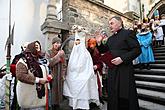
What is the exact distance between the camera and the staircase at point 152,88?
338cm

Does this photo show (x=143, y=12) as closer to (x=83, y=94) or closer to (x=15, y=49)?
(x=15, y=49)

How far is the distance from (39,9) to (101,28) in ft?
8.45

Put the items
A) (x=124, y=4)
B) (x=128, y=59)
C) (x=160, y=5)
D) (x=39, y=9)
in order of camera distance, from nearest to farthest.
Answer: (x=128, y=59), (x=39, y=9), (x=124, y=4), (x=160, y=5)

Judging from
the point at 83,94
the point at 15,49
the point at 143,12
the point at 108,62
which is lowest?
the point at 83,94

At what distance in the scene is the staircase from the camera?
3379mm

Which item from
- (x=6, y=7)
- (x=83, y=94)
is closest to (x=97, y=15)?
(x=6, y=7)

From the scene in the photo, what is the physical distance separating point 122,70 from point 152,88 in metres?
1.77

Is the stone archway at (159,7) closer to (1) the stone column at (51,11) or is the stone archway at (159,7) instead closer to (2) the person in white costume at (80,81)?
(1) the stone column at (51,11)

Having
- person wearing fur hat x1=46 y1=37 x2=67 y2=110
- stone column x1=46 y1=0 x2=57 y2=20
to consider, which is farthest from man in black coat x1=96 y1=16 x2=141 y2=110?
stone column x1=46 y1=0 x2=57 y2=20

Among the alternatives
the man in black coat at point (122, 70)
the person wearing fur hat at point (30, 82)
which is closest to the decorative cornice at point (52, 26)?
the person wearing fur hat at point (30, 82)

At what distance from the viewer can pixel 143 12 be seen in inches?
527

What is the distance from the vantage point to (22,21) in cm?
564

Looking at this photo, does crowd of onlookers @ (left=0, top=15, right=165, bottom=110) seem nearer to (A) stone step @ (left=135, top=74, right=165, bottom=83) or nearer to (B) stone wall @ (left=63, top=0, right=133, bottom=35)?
(A) stone step @ (left=135, top=74, right=165, bottom=83)

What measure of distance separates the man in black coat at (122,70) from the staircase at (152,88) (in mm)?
966
